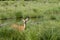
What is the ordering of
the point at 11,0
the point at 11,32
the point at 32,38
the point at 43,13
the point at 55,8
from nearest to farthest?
1. the point at 32,38
2. the point at 11,32
3. the point at 43,13
4. the point at 55,8
5. the point at 11,0

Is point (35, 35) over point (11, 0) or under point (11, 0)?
over

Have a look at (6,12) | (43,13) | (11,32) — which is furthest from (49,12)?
(11,32)

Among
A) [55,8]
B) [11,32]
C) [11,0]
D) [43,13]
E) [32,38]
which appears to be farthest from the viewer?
[11,0]

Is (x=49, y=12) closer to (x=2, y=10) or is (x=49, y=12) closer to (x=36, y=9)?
(x=36, y=9)

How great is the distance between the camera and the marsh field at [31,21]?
6.93 m

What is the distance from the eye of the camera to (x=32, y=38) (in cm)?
661

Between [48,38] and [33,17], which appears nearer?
[48,38]

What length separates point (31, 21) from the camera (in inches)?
520

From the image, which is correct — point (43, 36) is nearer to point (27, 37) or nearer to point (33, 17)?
point (27, 37)

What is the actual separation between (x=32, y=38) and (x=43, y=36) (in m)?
0.43

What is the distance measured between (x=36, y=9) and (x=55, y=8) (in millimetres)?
1449

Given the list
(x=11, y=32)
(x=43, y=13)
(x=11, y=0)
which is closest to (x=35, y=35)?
(x=11, y=32)

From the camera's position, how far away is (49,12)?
1762 cm

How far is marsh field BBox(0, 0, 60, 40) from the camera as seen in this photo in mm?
6929
